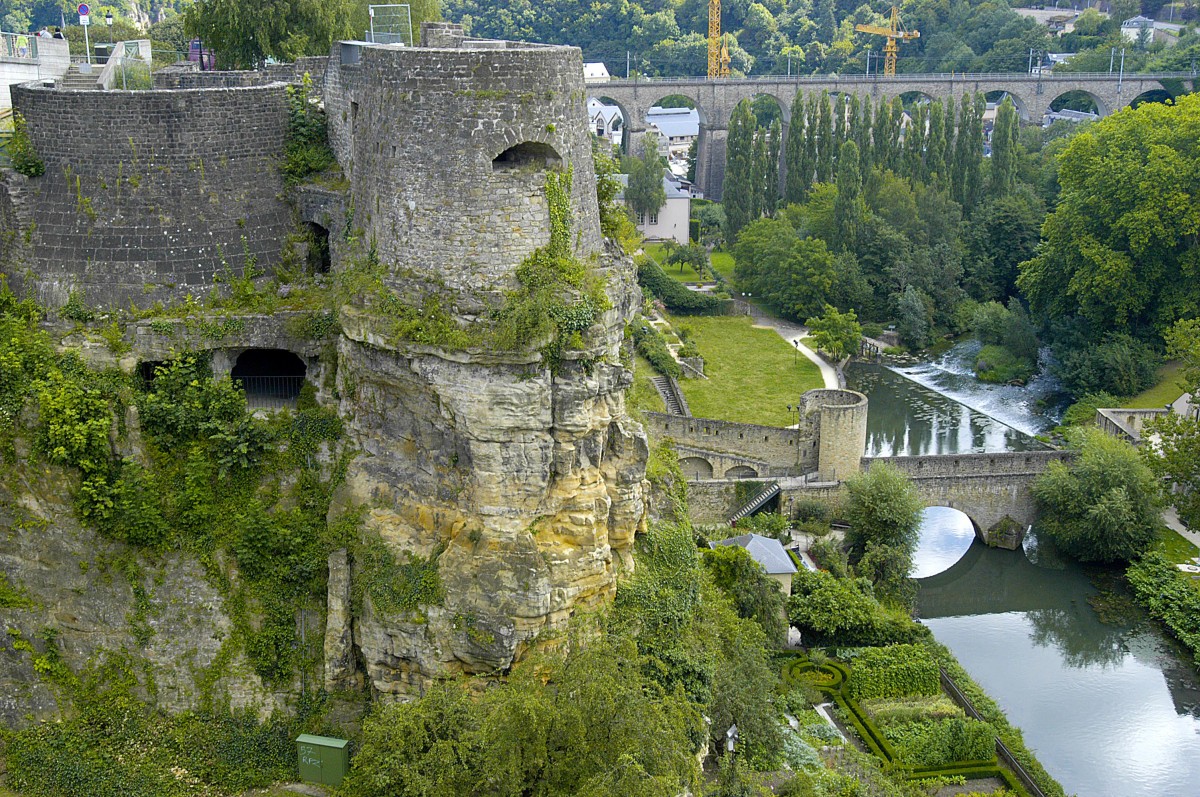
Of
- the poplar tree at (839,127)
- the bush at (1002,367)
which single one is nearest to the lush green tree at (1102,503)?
the bush at (1002,367)

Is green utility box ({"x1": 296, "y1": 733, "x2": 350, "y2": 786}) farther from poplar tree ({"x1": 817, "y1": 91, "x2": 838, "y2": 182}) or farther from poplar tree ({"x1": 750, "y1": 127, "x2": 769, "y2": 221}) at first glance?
poplar tree ({"x1": 817, "y1": 91, "x2": 838, "y2": 182})

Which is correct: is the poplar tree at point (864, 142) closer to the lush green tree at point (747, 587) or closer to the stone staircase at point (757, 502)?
the stone staircase at point (757, 502)

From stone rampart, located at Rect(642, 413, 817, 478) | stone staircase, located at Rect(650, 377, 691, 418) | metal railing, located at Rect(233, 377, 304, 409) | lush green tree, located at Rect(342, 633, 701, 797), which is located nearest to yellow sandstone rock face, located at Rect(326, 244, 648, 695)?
lush green tree, located at Rect(342, 633, 701, 797)

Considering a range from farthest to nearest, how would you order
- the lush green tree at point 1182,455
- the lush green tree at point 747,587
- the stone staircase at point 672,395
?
the stone staircase at point 672,395 → the lush green tree at point 1182,455 → the lush green tree at point 747,587

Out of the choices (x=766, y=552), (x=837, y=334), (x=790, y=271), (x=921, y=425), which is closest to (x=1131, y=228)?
(x=921, y=425)

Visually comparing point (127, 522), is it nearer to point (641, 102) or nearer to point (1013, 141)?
point (1013, 141)

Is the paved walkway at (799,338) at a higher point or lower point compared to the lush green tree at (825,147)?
lower

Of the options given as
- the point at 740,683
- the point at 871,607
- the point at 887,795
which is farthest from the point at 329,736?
the point at 871,607

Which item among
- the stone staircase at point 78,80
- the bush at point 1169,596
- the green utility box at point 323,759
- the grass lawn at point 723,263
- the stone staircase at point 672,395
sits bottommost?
the bush at point 1169,596

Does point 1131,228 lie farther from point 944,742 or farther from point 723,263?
point 944,742
